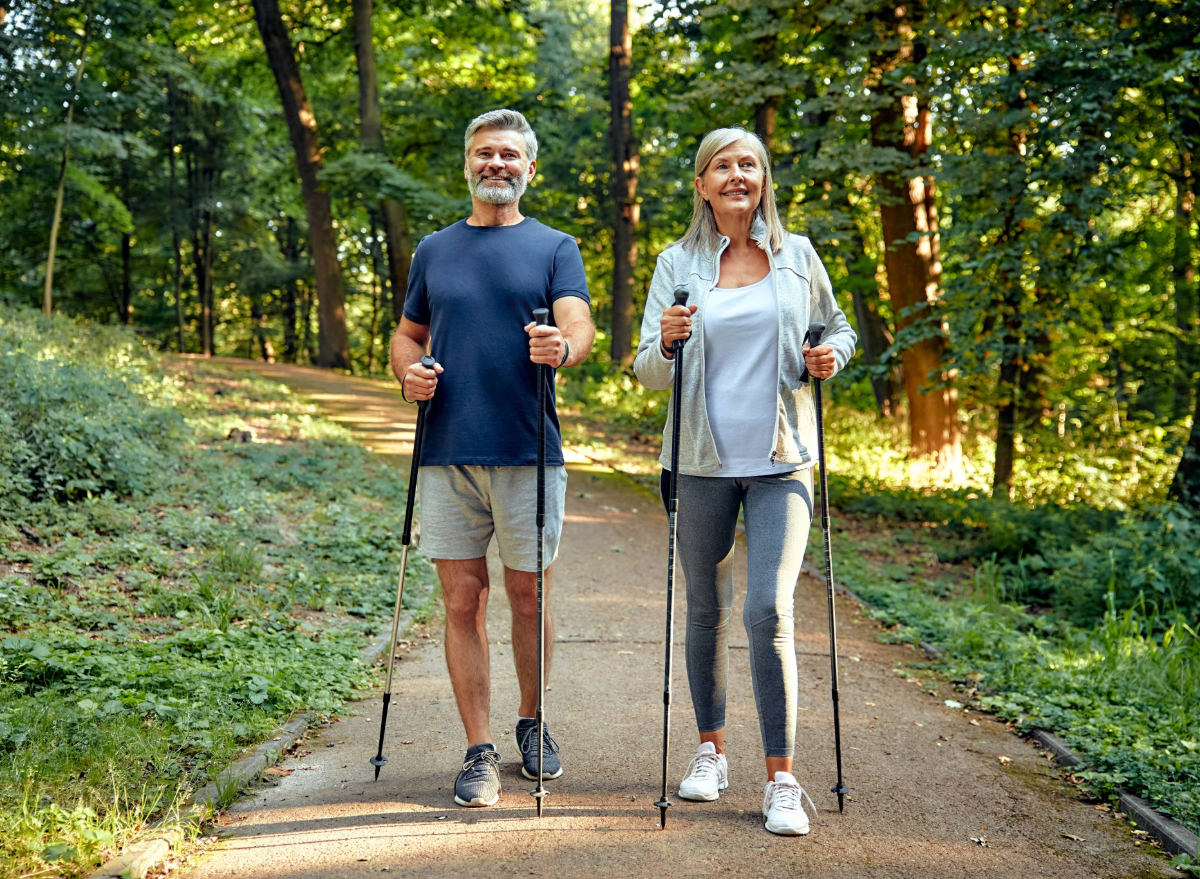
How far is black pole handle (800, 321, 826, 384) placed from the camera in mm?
3289

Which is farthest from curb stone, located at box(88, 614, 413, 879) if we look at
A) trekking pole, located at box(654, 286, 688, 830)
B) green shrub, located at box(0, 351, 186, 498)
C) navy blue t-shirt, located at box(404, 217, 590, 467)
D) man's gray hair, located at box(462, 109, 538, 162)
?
green shrub, located at box(0, 351, 186, 498)

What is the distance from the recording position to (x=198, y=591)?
5586 mm

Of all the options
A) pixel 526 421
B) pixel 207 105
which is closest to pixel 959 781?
pixel 526 421

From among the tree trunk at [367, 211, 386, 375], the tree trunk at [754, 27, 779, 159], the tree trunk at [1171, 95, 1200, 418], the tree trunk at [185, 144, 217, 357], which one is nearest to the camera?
the tree trunk at [1171, 95, 1200, 418]

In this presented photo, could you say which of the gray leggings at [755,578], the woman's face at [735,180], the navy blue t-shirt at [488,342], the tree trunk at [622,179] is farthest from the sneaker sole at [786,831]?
the tree trunk at [622,179]

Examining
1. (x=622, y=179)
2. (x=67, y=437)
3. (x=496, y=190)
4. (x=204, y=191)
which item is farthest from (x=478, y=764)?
(x=204, y=191)

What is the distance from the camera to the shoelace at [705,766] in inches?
139

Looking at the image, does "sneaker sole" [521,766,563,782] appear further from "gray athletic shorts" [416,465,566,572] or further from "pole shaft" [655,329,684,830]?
"gray athletic shorts" [416,465,566,572]

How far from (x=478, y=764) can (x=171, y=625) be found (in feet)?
8.11

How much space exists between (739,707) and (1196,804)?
192cm

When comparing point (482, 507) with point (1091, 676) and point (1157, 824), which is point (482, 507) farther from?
point (1091, 676)

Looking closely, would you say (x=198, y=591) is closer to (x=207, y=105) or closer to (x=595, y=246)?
(x=595, y=246)

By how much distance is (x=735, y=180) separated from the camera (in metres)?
3.40

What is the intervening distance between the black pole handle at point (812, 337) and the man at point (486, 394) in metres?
0.76
